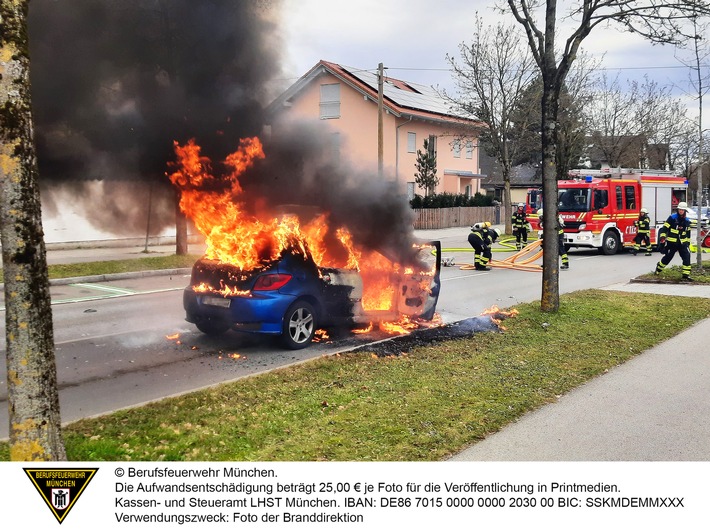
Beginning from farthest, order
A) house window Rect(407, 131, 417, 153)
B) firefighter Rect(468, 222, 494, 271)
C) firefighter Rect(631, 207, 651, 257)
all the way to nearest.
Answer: house window Rect(407, 131, 417, 153)
firefighter Rect(631, 207, 651, 257)
firefighter Rect(468, 222, 494, 271)

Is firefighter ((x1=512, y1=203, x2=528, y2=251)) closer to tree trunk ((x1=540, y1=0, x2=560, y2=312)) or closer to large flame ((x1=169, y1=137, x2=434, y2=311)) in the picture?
tree trunk ((x1=540, y1=0, x2=560, y2=312))

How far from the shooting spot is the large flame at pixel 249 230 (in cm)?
705

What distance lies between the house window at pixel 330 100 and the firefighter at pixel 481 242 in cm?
539

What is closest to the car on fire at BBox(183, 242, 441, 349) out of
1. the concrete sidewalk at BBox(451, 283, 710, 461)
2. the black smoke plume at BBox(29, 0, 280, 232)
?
the black smoke plume at BBox(29, 0, 280, 232)

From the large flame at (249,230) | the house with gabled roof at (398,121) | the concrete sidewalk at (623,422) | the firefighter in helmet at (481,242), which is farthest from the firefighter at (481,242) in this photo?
the concrete sidewalk at (623,422)

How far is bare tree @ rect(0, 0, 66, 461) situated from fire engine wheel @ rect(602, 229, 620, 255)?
18661mm

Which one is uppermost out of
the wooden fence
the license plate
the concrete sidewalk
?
the wooden fence

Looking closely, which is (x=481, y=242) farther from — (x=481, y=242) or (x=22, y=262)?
(x=22, y=262)

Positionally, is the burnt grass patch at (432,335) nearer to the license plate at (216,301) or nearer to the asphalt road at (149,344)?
the asphalt road at (149,344)

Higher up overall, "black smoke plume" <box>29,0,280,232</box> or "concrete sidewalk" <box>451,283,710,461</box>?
"black smoke plume" <box>29,0,280,232</box>

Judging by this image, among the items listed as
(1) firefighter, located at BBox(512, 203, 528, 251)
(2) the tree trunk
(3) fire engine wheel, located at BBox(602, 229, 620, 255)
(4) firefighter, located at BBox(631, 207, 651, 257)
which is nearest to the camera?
(2) the tree trunk

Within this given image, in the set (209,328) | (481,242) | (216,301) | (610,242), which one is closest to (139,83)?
(216,301)

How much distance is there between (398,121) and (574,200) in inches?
534
